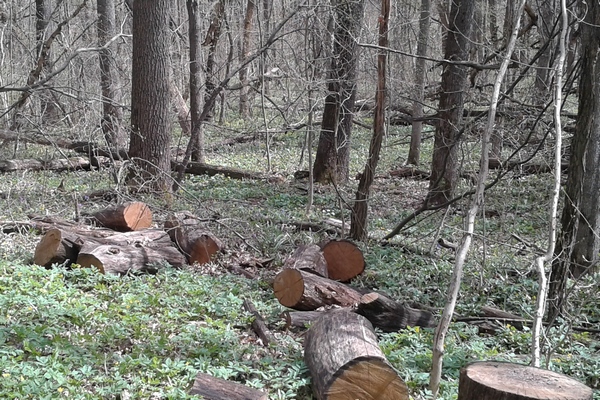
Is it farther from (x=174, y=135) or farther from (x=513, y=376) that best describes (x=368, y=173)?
(x=174, y=135)

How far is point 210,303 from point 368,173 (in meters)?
3.46

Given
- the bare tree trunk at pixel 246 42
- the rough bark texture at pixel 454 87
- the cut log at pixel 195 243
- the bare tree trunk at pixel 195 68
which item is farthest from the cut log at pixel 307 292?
the bare tree trunk at pixel 246 42

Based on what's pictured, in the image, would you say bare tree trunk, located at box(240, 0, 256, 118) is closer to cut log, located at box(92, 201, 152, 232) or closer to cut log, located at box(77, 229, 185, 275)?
cut log, located at box(92, 201, 152, 232)

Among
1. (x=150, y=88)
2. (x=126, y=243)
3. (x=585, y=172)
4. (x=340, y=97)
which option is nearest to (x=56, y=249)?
(x=126, y=243)

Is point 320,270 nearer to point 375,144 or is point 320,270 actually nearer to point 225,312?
point 225,312

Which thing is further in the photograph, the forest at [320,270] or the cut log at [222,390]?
the forest at [320,270]

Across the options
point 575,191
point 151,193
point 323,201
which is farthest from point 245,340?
point 323,201

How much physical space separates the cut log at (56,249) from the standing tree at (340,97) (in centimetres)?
496

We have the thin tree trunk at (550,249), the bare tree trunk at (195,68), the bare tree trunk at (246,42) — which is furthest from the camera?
the bare tree trunk at (246,42)

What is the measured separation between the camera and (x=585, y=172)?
6.65 m

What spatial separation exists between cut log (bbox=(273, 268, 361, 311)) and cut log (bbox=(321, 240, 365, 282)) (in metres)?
1.02

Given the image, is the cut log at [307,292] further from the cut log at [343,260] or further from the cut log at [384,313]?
the cut log at [343,260]

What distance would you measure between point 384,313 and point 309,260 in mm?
1503

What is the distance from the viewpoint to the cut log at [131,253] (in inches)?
277
